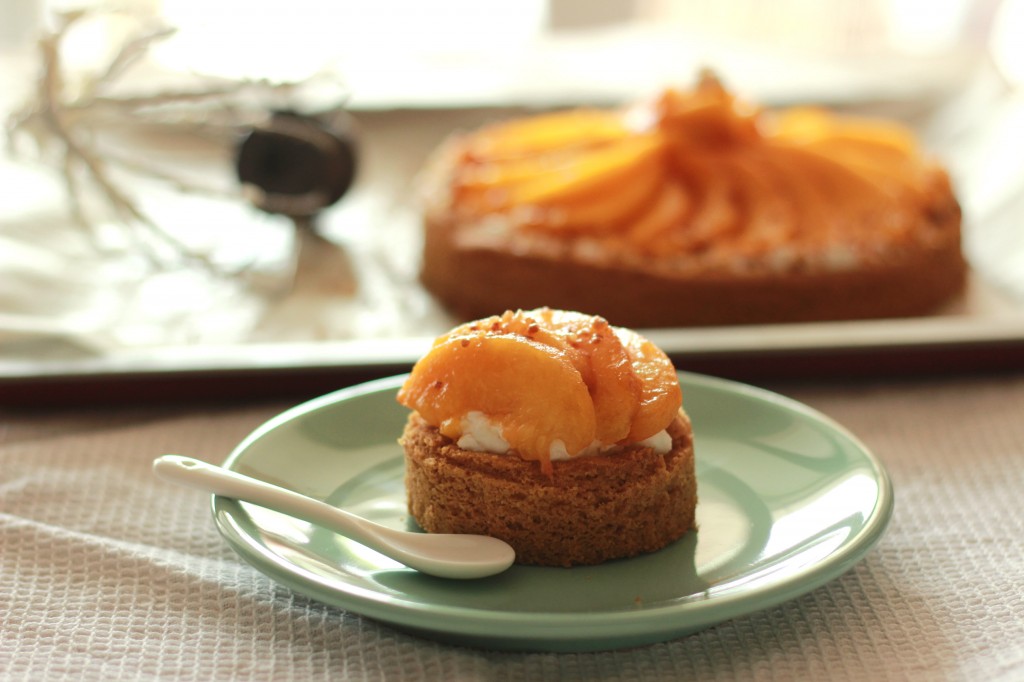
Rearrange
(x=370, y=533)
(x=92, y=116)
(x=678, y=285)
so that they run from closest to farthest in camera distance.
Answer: (x=370, y=533) < (x=678, y=285) < (x=92, y=116)

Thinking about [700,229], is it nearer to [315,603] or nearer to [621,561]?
[621,561]

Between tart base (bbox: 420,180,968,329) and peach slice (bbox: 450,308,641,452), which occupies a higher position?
peach slice (bbox: 450,308,641,452)

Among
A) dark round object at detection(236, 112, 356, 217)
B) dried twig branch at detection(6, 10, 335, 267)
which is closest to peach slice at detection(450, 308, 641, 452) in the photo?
dried twig branch at detection(6, 10, 335, 267)

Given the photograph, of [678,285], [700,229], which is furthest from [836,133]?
[678,285]

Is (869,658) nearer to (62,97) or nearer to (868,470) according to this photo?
(868,470)

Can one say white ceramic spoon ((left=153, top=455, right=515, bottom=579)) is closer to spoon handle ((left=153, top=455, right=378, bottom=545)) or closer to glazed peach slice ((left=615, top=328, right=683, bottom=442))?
spoon handle ((left=153, top=455, right=378, bottom=545))

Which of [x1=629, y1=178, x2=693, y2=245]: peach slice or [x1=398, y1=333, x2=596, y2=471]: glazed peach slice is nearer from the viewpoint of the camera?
[x1=398, y1=333, x2=596, y2=471]: glazed peach slice

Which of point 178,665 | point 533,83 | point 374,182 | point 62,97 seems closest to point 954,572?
point 178,665
